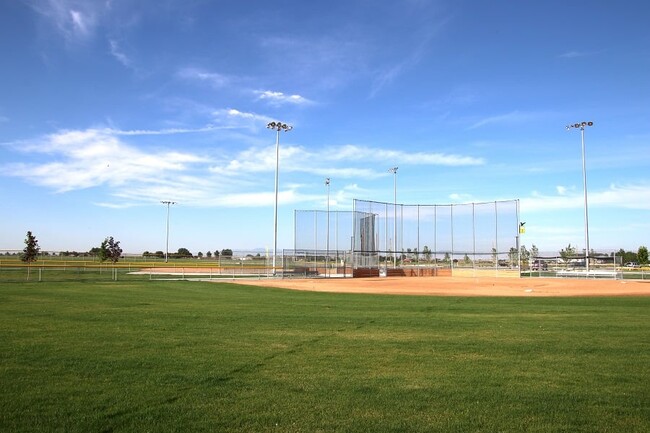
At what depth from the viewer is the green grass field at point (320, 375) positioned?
5.84m

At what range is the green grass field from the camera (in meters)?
5.84

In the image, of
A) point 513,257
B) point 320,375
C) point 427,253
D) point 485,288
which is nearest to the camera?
point 320,375

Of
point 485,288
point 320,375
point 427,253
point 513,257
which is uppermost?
point 427,253

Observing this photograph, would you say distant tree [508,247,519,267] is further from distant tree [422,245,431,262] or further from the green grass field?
the green grass field

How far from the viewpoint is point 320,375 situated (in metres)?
7.89

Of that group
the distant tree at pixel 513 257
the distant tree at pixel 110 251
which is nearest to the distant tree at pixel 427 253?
the distant tree at pixel 513 257

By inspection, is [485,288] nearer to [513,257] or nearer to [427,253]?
[513,257]

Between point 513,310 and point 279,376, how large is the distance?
41.8 ft

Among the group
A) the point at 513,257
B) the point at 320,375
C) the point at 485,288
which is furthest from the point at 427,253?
the point at 320,375

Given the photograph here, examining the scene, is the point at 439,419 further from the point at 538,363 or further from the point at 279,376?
the point at 538,363

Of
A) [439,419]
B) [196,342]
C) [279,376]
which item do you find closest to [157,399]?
[279,376]

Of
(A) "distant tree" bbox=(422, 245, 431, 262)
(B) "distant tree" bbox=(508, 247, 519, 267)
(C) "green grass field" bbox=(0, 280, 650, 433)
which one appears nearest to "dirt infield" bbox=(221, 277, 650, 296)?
(B) "distant tree" bbox=(508, 247, 519, 267)

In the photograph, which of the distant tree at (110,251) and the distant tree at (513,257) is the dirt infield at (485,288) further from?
the distant tree at (110,251)

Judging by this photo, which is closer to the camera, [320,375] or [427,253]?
[320,375]
